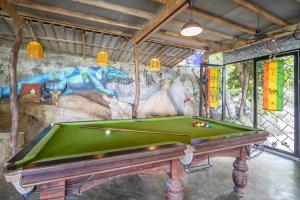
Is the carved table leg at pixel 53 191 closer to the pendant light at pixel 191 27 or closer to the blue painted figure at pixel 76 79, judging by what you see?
the pendant light at pixel 191 27

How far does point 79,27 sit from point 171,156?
3.28 metres

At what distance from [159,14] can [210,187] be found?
2.73 metres

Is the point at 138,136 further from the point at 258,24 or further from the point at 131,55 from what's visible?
the point at 131,55

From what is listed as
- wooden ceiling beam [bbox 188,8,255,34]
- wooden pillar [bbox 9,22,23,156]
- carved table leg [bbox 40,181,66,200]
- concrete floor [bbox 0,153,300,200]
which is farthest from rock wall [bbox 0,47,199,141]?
carved table leg [bbox 40,181,66,200]

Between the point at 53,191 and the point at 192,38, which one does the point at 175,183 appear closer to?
the point at 53,191

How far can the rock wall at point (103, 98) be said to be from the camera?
486 cm

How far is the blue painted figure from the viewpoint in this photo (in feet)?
17.0

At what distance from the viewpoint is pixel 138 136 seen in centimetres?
188

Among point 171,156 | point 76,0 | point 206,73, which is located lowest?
point 171,156

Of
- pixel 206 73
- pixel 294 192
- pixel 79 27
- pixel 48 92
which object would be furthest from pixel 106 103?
pixel 294 192

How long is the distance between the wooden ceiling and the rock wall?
7.24 ft

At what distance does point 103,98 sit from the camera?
19.1ft

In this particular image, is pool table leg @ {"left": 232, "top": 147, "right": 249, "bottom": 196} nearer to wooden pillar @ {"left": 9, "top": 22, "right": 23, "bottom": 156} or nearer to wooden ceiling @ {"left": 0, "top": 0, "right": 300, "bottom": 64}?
wooden ceiling @ {"left": 0, "top": 0, "right": 300, "bottom": 64}

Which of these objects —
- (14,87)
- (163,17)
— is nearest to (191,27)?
(163,17)
